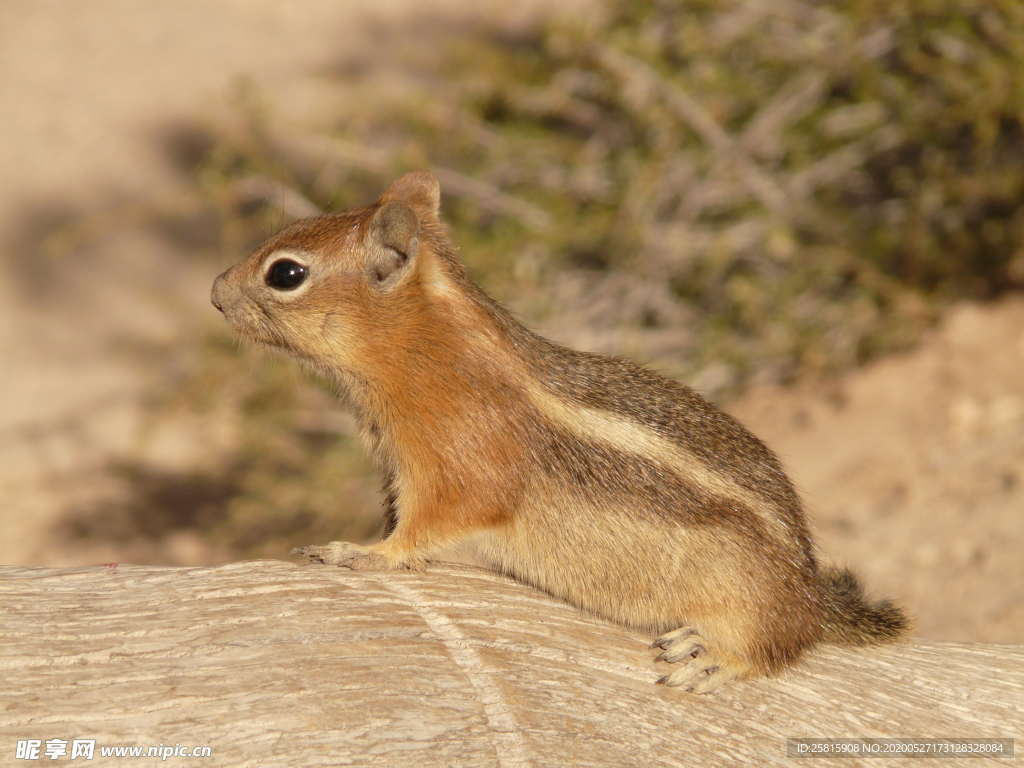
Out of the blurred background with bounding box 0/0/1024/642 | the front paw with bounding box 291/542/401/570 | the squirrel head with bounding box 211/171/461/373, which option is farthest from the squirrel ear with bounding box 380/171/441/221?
the blurred background with bounding box 0/0/1024/642

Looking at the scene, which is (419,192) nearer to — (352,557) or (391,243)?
(391,243)

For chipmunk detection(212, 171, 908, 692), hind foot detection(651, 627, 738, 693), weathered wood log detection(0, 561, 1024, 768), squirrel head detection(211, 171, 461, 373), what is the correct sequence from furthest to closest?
squirrel head detection(211, 171, 461, 373) < chipmunk detection(212, 171, 908, 692) < hind foot detection(651, 627, 738, 693) < weathered wood log detection(0, 561, 1024, 768)

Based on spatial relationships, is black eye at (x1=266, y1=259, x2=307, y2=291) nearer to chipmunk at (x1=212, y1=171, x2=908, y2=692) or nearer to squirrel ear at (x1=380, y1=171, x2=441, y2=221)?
chipmunk at (x1=212, y1=171, x2=908, y2=692)

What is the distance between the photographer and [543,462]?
13.7 feet

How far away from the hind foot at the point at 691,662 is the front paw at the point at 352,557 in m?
0.97

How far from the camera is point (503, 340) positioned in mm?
4293

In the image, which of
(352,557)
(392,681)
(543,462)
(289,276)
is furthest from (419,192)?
(392,681)

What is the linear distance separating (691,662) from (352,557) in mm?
1210

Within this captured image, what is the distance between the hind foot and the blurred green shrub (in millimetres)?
4955

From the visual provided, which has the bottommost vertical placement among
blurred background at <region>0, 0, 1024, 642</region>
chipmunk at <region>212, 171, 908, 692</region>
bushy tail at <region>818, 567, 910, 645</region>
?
bushy tail at <region>818, 567, 910, 645</region>

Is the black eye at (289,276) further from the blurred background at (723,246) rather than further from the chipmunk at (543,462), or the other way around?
the blurred background at (723,246)

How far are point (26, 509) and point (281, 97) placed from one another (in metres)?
4.78

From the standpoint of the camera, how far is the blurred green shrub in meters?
8.77

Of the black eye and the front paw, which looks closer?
the front paw
